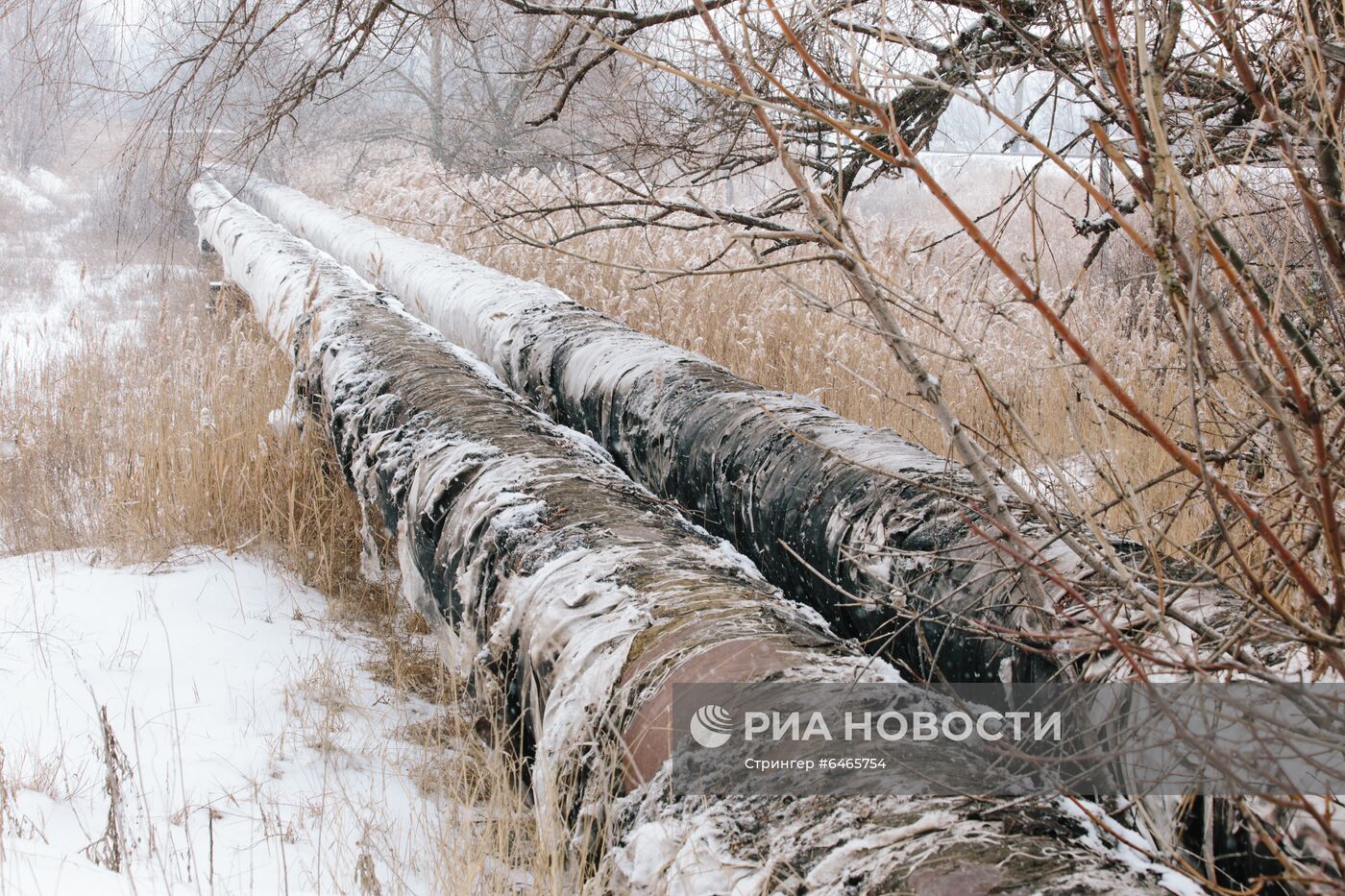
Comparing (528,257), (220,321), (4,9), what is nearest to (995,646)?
(4,9)

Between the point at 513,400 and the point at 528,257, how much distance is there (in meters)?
3.59

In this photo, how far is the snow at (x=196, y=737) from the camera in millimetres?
1481

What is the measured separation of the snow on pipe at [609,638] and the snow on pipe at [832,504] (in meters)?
0.14

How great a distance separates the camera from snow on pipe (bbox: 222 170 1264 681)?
1239mm

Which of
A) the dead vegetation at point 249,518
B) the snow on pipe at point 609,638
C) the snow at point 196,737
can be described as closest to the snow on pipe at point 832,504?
the snow on pipe at point 609,638

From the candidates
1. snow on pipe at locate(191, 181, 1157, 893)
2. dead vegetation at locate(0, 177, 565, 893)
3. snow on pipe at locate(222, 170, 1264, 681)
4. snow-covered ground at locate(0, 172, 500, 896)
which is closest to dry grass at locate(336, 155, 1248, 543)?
snow on pipe at locate(222, 170, 1264, 681)

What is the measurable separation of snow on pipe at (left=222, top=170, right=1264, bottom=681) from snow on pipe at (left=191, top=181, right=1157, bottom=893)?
0.47 ft

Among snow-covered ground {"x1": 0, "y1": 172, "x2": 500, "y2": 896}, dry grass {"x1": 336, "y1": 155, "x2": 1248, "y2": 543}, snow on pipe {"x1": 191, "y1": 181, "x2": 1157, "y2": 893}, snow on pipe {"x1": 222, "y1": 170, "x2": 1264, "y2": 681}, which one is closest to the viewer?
snow on pipe {"x1": 191, "y1": 181, "x2": 1157, "y2": 893}

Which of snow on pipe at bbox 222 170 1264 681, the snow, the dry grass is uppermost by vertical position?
the dry grass

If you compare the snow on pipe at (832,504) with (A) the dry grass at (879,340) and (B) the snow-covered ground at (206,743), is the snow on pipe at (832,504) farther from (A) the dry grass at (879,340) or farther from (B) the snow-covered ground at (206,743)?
(B) the snow-covered ground at (206,743)

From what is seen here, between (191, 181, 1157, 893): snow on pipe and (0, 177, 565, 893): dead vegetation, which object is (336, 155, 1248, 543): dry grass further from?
(0, 177, 565, 893): dead vegetation

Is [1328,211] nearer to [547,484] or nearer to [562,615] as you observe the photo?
[562,615]

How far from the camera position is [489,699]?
6.04 feet

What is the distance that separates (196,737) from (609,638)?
39.0 inches
